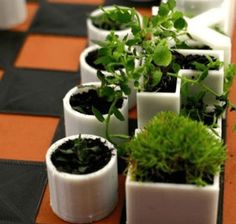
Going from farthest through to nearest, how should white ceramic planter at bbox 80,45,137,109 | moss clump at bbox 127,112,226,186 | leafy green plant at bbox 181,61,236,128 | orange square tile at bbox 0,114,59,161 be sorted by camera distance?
1. white ceramic planter at bbox 80,45,137,109
2. orange square tile at bbox 0,114,59,161
3. leafy green plant at bbox 181,61,236,128
4. moss clump at bbox 127,112,226,186

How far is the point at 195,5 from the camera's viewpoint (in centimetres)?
186

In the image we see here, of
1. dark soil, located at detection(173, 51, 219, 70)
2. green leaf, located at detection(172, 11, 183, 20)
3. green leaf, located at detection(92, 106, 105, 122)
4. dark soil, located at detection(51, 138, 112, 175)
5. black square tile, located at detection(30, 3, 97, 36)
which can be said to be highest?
green leaf, located at detection(172, 11, 183, 20)

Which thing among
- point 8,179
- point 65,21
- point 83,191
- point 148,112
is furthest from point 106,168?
point 65,21

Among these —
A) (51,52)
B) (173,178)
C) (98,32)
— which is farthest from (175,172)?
(51,52)

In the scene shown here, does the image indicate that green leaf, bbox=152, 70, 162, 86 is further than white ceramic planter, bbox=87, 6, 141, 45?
No

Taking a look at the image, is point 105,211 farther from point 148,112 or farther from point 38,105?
point 38,105

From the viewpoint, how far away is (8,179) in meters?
1.59

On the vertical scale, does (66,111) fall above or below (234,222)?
above

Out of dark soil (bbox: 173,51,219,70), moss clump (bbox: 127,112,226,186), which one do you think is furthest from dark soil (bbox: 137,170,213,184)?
dark soil (bbox: 173,51,219,70)

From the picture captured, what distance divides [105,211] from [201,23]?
1.86 feet

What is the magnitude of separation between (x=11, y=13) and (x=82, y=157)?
853 millimetres

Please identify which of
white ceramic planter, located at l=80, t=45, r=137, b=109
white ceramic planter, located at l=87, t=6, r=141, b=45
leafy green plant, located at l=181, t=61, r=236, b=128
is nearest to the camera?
leafy green plant, located at l=181, t=61, r=236, b=128

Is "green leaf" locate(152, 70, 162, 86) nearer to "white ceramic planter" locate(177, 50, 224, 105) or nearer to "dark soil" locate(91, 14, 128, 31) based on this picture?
"white ceramic planter" locate(177, 50, 224, 105)

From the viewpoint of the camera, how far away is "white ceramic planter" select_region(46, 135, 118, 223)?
4.63 ft
